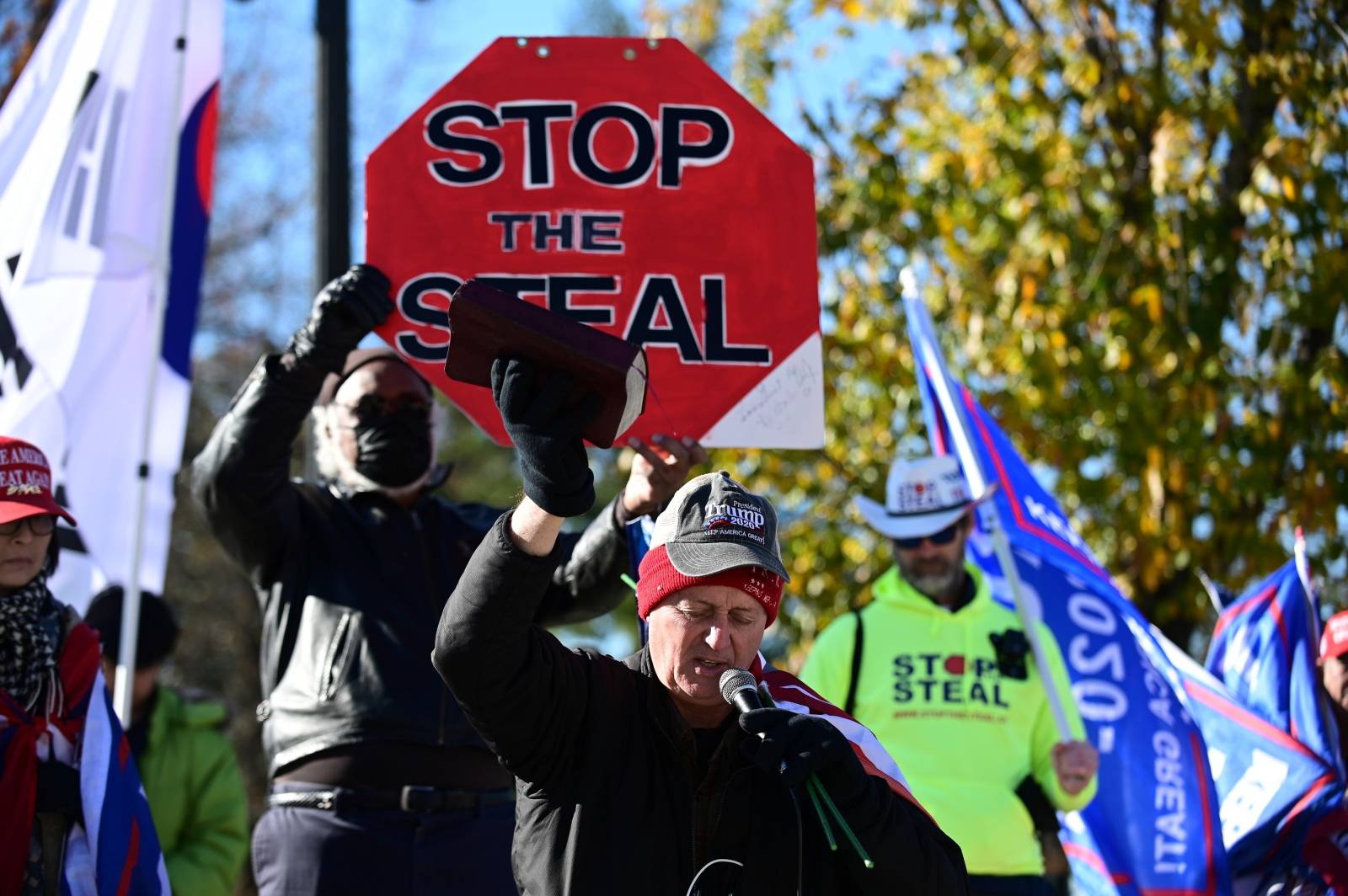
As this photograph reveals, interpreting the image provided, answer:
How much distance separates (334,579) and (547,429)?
6.02 ft

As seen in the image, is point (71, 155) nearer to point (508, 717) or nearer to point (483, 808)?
point (483, 808)

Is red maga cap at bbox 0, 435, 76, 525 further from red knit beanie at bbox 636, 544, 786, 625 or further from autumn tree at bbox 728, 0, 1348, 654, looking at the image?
autumn tree at bbox 728, 0, 1348, 654

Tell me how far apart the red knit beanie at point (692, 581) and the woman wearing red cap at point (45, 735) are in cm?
159

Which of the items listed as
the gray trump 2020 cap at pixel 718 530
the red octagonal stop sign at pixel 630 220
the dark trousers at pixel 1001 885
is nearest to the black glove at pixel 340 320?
the red octagonal stop sign at pixel 630 220

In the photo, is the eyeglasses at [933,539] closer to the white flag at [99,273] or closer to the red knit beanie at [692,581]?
the white flag at [99,273]

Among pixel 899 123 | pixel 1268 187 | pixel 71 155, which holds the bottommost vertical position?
pixel 71 155

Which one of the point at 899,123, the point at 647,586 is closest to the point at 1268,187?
the point at 899,123

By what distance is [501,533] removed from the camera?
2922 mm

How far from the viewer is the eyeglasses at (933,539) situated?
19.7 ft

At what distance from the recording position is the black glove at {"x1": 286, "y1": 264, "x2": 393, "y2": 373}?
418 centimetres

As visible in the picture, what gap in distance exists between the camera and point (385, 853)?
429 centimetres

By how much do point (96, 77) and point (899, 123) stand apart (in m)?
5.50

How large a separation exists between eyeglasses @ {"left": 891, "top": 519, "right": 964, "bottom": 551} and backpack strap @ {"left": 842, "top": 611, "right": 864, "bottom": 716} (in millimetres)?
335

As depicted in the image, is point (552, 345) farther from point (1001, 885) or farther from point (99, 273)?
point (1001, 885)
